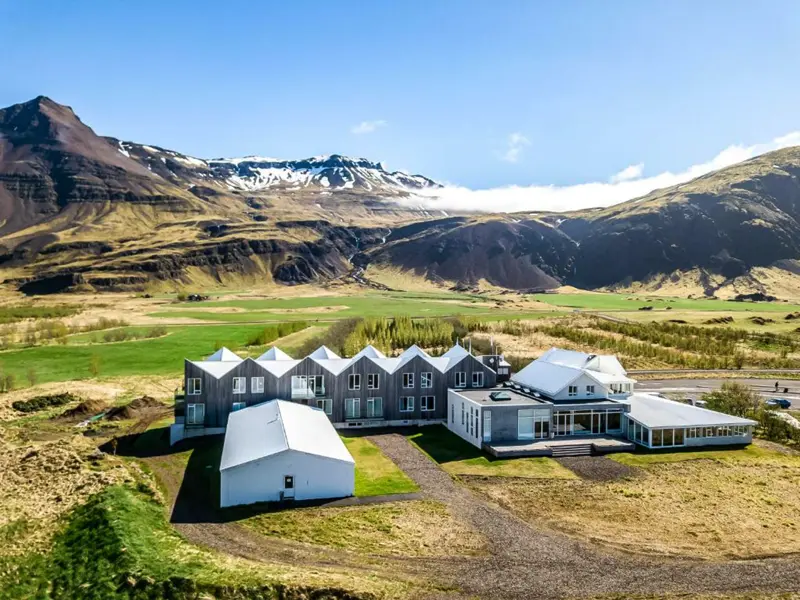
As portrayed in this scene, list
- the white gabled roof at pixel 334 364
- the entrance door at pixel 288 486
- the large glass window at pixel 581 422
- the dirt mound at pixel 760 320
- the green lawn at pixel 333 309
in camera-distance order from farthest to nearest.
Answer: the green lawn at pixel 333 309
the dirt mound at pixel 760 320
the white gabled roof at pixel 334 364
the large glass window at pixel 581 422
the entrance door at pixel 288 486

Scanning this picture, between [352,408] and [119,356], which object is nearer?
[352,408]

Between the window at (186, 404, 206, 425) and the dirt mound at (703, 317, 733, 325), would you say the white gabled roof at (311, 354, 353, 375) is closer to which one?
the window at (186, 404, 206, 425)

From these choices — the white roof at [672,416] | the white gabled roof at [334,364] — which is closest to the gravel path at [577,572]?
the white roof at [672,416]

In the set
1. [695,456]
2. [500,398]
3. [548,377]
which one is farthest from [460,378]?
[695,456]

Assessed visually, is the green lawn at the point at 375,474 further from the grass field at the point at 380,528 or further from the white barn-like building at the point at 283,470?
the grass field at the point at 380,528

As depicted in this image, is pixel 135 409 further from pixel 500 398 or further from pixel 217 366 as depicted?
pixel 500 398

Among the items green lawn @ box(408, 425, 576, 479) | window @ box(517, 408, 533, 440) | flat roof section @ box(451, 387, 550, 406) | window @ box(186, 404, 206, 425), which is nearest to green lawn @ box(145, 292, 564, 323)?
flat roof section @ box(451, 387, 550, 406)


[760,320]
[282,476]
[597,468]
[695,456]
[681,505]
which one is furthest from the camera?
[760,320]
